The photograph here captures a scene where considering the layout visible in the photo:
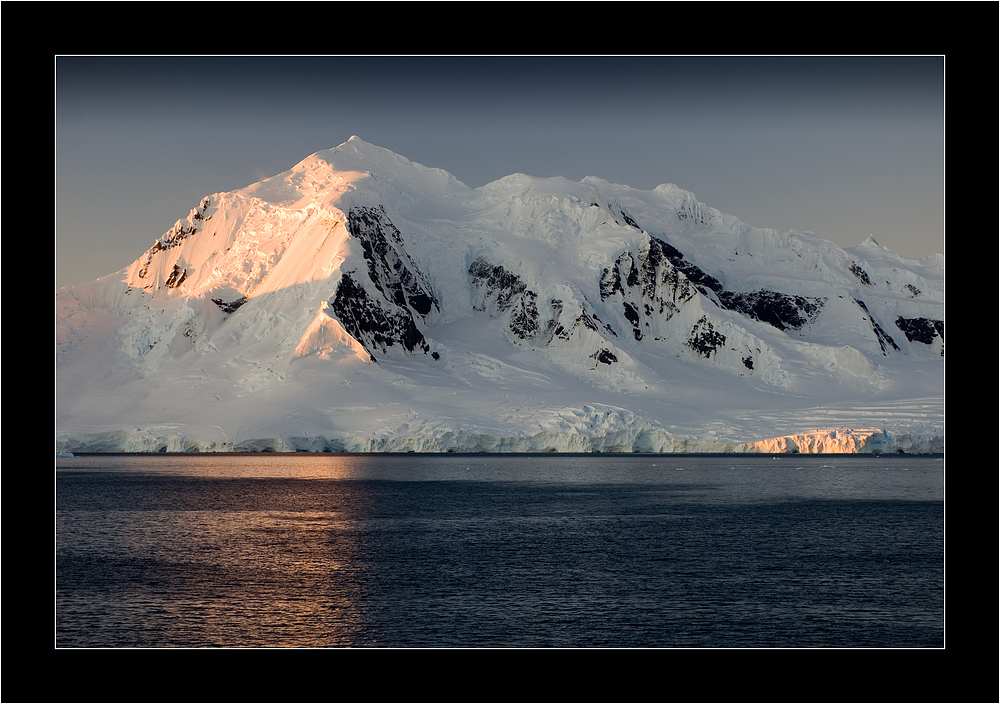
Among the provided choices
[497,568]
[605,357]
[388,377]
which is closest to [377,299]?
[388,377]

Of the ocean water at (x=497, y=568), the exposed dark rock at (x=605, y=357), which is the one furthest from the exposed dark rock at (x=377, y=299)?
the ocean water at (x=497, y=568)

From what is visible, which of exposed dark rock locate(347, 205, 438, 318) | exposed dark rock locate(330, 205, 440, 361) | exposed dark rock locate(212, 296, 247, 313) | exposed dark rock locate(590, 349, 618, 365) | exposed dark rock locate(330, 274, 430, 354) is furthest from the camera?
exposed dark rock locate(347, 205, 438, 318)

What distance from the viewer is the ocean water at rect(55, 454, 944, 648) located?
31969 mm

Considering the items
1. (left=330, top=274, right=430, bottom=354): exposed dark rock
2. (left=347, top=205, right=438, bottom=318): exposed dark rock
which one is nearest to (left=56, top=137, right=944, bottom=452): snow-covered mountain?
(left=330, top=274, right=430, bottom=354): exposed dark rock

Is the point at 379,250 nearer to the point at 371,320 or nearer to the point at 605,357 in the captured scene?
the point at 371,320

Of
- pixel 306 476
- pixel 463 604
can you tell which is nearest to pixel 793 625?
pixel 463 604

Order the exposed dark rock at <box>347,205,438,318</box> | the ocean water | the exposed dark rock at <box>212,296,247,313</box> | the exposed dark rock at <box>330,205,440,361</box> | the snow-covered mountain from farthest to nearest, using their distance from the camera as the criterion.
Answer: the exposed dark rock at <box>347,205,438,318</box> → the exposed dark rock at <box>212,296,247,313</box> → the exposed dark rock at <box>330,205,440,361</box> → the snow-covered mountain → the ocean water

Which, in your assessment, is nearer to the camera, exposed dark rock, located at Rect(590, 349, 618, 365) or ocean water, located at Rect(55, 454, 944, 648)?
ocean water, located at Rect(55, 454, 944, 648)

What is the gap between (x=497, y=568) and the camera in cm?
4272

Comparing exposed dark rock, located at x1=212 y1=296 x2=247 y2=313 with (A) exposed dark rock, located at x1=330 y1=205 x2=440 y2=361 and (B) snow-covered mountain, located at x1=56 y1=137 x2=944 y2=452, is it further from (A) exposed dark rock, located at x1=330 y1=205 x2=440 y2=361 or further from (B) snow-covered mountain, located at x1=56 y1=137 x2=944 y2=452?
(A) exposed dark rock, located at x1=330 y1=205 x2=440 y2=361

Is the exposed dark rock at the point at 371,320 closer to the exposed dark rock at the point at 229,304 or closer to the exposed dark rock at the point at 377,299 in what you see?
the exposed dark rock at the point at 377,299

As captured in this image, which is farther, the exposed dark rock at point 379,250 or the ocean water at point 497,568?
the exposed dark rock at point 379,250

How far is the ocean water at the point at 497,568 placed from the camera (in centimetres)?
3197
